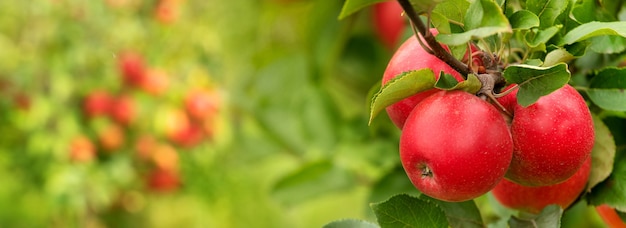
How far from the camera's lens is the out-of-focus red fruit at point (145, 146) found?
5.51 ft

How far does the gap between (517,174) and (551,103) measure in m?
0.03

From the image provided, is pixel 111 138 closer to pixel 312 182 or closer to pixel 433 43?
pixel 312 182

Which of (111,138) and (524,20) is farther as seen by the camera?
(111,138)

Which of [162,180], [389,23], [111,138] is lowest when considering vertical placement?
[389,23]

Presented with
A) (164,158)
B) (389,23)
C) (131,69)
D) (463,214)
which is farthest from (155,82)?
(463,214)

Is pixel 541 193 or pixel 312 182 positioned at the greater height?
pixel 312 182

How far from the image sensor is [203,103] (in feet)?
5.53

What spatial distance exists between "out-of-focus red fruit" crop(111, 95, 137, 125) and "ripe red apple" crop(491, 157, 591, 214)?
51.0 inches

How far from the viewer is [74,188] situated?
58.4 inches

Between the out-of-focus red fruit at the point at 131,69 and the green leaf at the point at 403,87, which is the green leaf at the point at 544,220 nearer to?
the green leaf at the point at 403,87

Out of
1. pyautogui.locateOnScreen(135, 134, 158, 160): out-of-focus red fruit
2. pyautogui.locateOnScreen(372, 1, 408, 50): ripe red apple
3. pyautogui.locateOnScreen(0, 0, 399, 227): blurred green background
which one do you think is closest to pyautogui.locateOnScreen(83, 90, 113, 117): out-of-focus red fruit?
pyautogui.locateOnScreen(0, 0, 399, 227): blurred green background

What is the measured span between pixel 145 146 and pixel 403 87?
1410mm

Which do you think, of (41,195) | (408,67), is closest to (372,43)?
(408,67)

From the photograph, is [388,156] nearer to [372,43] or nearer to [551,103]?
Answer: [372,43]
